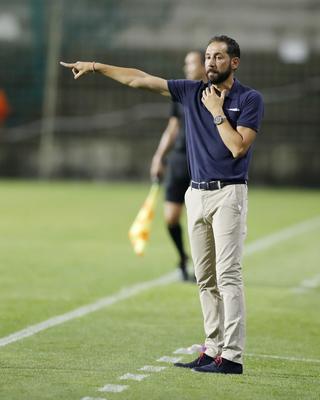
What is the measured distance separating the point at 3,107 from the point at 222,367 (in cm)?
2185

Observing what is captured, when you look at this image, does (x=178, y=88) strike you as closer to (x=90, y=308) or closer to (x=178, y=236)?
(x=90, y=308)

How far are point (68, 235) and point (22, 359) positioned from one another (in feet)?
29.6

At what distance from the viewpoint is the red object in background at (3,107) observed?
28328mm

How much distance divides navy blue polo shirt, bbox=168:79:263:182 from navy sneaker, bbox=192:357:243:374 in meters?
1.12

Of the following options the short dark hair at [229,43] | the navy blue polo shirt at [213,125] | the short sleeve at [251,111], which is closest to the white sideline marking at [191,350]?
the navy blue polo shirt at [213,125]

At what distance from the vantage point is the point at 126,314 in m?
9.80

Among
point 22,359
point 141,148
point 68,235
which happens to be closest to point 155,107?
point 141,148

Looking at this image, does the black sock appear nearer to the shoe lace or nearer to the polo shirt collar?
the shoe lace

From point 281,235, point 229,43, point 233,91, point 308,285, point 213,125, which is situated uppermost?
point 229,43

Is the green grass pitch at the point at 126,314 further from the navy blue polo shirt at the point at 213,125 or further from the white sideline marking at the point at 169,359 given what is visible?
the navy blue polo shirt at the point at 213,125

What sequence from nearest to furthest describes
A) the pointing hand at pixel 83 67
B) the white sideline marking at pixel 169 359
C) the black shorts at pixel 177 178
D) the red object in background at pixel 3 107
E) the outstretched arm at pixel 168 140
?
the pointing hand at pixel 83 67 < the white sideline marking at pixel 169 359 < the black shorts at pixel 177 178 < the outstretched arm at pixel 168 140 < the red object in background at pixel 3 107

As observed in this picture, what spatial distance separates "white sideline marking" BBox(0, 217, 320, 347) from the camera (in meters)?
8.62

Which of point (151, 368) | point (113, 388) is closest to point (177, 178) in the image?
point (151, 368)

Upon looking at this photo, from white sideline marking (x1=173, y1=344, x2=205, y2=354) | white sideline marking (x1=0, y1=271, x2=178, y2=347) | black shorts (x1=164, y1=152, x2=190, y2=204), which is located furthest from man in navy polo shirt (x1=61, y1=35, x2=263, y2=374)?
black shorts (x1=164, y1=152, x2=190, y2=204)
